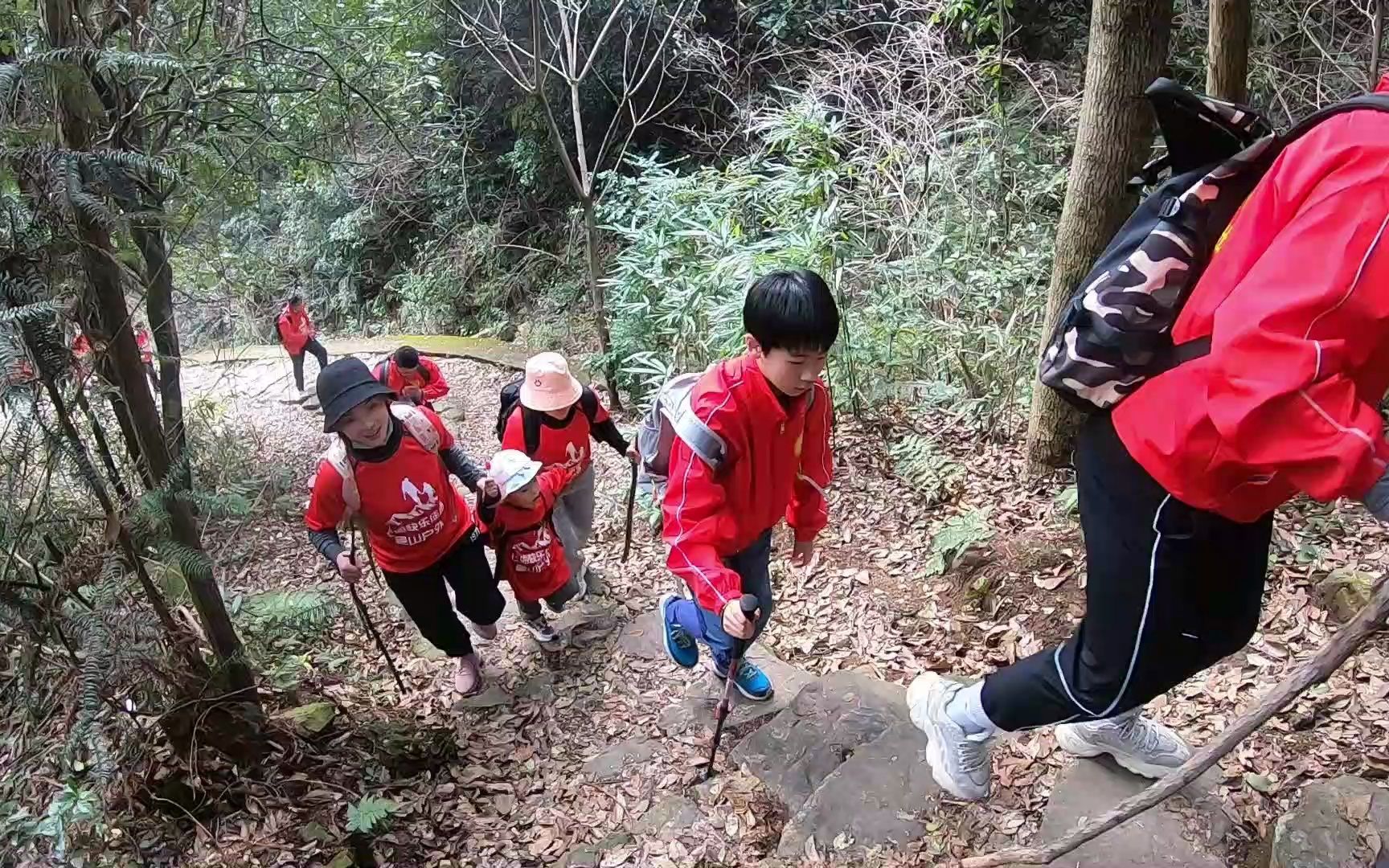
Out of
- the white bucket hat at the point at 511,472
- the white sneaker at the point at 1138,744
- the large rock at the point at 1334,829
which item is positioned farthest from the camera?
the white bucket hat at the point at 511,472

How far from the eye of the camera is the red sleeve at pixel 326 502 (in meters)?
3.29

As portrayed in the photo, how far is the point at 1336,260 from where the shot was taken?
1.36 metres

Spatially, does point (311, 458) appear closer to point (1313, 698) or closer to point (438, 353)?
point (438, 353)

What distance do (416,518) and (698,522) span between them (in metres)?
1.47

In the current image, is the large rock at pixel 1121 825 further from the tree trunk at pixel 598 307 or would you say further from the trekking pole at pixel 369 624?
the tree trunk at pixel 598 307

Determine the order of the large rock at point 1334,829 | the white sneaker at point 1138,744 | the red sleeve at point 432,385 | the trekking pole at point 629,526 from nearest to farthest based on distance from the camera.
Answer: the large rock at point 1334,829 → the white sneaker at point 1138,744 → the trekking pole at point 629,526 → the red sleeve at point 432,385

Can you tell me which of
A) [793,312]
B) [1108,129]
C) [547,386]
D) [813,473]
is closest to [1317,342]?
[793,312]

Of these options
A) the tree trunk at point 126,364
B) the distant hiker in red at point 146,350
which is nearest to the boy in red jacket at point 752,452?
the tree trunk at point 126,364

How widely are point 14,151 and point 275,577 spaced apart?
469cm

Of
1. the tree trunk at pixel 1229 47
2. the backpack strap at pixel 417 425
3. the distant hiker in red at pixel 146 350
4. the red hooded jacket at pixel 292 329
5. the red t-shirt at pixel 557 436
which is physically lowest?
the red hooded jacket at pixel 292 329

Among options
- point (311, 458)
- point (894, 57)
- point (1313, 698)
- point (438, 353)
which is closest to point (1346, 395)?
point (1313, 698)

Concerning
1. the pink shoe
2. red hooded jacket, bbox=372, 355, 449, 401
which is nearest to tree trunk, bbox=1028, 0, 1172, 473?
the pink shoe

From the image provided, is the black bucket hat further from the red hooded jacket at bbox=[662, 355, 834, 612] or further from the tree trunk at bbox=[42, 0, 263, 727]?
the red hooded jacket at bbox=[662, 355, 834, 612]

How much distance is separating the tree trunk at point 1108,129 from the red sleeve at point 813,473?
5.82 feet
